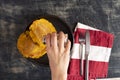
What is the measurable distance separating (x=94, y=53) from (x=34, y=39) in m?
0.22

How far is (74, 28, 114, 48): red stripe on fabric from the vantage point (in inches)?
32.9

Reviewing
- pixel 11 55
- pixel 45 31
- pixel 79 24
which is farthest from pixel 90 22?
pixel 11 55

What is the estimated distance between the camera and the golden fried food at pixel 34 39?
0.77 m

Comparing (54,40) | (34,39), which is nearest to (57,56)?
(54,40)

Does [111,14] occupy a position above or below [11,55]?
above

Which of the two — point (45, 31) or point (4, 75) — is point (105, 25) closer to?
point (45, 31)

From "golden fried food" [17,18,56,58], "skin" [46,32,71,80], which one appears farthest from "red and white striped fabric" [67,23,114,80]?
"skin" [46,32,71,80]

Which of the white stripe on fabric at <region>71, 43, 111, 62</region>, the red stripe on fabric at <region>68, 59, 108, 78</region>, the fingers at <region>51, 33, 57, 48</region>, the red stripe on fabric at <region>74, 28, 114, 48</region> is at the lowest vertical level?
the red stripe on fabric at <region>68, 59, 108, 78</region>

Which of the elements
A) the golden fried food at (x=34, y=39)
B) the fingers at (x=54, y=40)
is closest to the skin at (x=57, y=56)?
the fingers at (x=54, y=40)

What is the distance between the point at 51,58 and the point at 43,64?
0.21 metres

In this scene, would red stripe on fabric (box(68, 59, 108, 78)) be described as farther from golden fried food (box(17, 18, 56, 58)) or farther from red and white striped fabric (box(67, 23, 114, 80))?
golden fried food (box(17, 18, 56, 58))

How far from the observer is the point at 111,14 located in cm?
86

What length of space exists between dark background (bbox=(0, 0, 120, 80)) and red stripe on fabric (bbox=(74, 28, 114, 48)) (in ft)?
0.06

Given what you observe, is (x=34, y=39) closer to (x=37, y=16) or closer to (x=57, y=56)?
(x=37, y=16)
